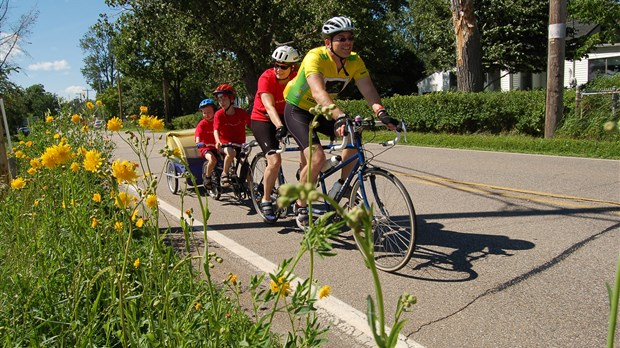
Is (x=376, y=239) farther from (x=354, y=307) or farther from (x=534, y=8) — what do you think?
(x=534, y=8)

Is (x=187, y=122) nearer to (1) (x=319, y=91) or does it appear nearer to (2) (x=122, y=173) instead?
(1) (x=319, y=91)

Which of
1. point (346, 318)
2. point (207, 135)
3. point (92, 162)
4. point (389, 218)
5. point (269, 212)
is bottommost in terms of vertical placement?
point (346, 318)

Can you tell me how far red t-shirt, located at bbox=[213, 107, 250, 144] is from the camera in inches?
287

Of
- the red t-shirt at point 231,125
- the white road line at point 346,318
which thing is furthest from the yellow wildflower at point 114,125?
the red t-shirt at point 231,125

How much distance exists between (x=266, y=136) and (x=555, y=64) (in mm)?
8719

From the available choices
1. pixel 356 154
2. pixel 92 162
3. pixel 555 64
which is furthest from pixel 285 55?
pixel 555 64

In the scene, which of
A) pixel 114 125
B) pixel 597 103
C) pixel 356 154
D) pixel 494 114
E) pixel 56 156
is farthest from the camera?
pixel 494 114

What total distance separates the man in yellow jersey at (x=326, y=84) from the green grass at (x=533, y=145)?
207 inches

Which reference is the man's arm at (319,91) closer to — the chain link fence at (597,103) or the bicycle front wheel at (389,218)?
the bicycle front wheel at (389,218)

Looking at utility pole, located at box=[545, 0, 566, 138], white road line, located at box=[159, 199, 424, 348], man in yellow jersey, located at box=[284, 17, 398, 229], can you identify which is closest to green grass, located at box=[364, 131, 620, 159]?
utility pole, located at box=[545, 0, 566, 138]

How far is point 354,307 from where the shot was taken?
3465mm

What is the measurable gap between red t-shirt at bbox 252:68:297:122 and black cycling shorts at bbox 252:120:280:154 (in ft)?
0.25

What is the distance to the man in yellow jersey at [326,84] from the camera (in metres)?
4.43

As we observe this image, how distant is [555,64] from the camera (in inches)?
459
